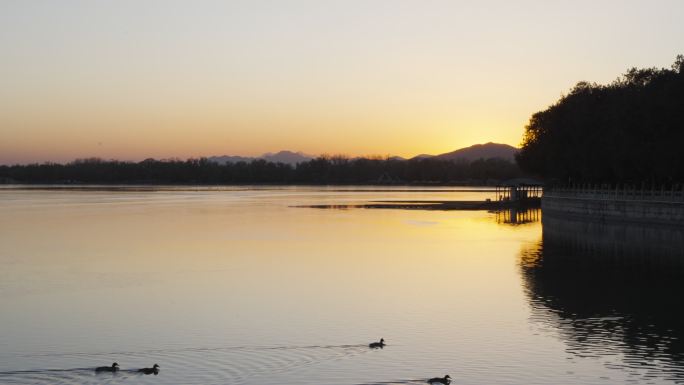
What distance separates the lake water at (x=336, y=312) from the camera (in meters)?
17.8

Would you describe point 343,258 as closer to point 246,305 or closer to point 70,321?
point 246,305

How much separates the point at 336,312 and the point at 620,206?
41.6 metres

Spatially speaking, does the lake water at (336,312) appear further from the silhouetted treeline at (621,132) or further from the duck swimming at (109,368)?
the silhouetted treeline at (621,132)

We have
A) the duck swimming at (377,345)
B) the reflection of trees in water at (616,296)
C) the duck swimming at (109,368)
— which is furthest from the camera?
the duck swimming at (377,345)

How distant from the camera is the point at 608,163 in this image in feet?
222

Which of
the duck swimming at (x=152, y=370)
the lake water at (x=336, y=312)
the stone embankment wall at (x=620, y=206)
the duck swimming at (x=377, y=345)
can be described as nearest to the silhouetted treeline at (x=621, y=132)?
the stone embankment wall at (x=620, y=206)

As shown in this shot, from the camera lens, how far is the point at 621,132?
62.2 metres

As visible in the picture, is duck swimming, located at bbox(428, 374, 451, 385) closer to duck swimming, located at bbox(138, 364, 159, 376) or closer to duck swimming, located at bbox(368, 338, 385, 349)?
duck swimming, located at bbox(368, 338, 385, 349)

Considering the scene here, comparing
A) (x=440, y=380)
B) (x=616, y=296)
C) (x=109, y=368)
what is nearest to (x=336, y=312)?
(x=440, y=380)

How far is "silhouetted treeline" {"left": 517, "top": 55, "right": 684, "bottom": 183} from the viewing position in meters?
56.9

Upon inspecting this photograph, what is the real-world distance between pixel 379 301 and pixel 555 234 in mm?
31776

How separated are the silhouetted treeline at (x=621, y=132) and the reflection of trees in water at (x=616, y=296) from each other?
1026 centimetres

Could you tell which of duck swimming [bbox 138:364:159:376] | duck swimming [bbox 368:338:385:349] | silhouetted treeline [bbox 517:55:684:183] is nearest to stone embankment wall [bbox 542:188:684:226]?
silhouetted treeline [bbox 517:55:684:183]

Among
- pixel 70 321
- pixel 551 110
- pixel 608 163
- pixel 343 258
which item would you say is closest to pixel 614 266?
pixel 343 258
